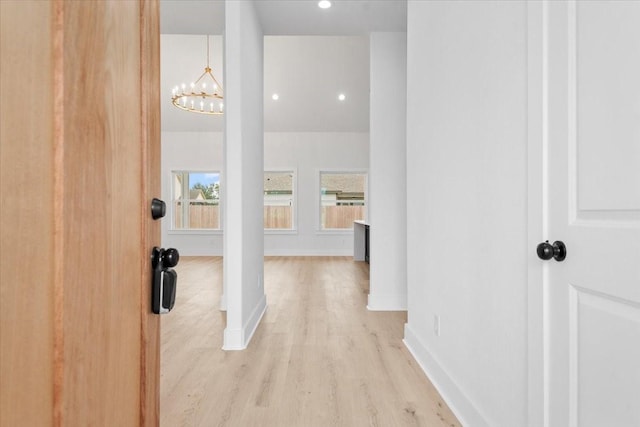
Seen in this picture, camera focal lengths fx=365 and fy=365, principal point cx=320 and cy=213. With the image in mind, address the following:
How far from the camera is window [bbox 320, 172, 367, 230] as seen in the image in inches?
329

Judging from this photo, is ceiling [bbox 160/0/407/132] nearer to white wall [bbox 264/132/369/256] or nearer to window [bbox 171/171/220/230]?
white wall [bbox 264/132/369/256]

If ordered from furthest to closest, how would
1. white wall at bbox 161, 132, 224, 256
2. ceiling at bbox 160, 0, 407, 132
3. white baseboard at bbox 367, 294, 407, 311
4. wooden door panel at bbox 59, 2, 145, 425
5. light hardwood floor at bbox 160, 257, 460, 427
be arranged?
white wall at bbox 161, 132, 224, 256 → white baseboard at bbox 367, 294, 407, 311 → ceiling at bbox 160, 0, 407, 132 → light hardwood floor at bbox 160, 257, 460, 427 → wooden door panel at bbox 59, 2, 145, 425

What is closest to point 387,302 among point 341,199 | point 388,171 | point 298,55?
point 388,171

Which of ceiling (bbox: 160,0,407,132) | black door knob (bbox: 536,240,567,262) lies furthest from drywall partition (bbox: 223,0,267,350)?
black door knob (bbox: 536,240,567,262)

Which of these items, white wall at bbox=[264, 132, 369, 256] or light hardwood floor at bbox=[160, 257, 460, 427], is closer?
light hardwood floor at bbox=[160, 257, 460, 427]

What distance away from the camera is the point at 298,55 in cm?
635

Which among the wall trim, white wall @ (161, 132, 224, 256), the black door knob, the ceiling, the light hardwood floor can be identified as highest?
the ceiling

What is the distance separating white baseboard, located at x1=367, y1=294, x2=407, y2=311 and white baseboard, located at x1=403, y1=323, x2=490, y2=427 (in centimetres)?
99

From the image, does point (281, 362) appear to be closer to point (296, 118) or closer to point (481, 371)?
point (481, 371)

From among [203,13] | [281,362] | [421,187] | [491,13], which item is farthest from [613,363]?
[203,13]

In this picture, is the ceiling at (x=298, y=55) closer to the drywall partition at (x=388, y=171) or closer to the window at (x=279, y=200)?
the drywall partition at (x=388, y=171)

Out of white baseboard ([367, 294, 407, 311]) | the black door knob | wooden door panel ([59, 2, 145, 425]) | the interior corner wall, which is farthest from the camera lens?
white baseboard ([367, 294, 407, 311])

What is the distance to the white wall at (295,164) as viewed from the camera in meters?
Result: 8.09

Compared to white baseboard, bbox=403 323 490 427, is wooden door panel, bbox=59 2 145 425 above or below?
above
